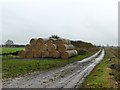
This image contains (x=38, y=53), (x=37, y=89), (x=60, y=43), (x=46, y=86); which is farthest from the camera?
(x=60, y=43)

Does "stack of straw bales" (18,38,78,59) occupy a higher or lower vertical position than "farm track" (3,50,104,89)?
higher

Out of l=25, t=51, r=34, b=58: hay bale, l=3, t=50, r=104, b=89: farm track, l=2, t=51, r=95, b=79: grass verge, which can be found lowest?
l=3, t=50, r=104, b=89: farm track

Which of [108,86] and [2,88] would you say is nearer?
[2,88]

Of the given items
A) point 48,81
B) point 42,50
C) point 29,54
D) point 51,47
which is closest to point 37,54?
point 42,50

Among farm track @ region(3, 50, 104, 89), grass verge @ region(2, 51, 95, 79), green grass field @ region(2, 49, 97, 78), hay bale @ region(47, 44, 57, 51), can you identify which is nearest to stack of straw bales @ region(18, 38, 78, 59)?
hay bale @ region(47, 44, 57, 51)

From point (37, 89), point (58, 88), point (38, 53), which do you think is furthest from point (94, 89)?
point (38, 53)

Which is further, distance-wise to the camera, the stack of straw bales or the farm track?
the stack of straw bales

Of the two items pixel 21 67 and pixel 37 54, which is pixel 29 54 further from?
pixel 21 67

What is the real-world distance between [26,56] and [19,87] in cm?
3018

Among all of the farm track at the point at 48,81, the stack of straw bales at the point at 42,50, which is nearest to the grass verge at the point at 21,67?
the farm track at the point at 48,81

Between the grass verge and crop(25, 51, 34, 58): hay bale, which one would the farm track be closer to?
Result: the grass verge

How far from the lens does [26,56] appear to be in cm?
4459

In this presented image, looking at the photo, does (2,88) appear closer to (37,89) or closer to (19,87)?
(19,87)

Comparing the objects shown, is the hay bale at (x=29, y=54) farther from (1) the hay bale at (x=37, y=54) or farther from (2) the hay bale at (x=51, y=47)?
(2) the hay bale at (x=51, y=47)
